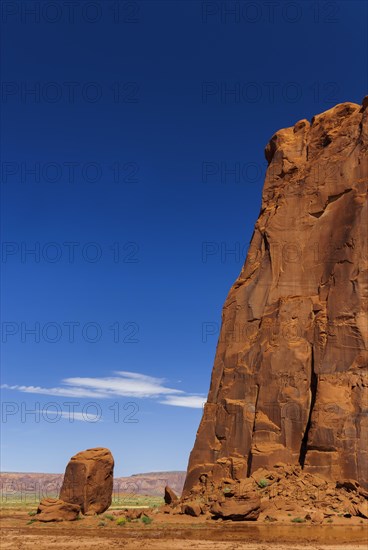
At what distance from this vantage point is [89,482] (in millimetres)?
38719

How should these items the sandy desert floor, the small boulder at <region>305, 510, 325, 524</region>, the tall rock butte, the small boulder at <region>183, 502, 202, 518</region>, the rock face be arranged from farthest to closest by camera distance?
1. the rock face
2. the tall rock butte
3. the small boulder at <region>183, 502, 202, 518</region>
4. the small boulder at <region>305, 510, 325, 524</region>
5. the sandy desert floor

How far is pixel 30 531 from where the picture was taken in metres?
28.6

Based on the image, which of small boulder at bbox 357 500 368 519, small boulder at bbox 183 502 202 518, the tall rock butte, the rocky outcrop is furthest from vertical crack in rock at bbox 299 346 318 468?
small boulder at bbox 183 502 202 518

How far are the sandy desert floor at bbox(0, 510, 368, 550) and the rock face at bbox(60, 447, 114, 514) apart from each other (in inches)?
240

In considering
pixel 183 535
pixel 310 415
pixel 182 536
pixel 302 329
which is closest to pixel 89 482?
pixel 183 535

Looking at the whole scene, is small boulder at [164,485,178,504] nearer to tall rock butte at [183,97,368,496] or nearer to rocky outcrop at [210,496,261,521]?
tall rock butte at [183,97,368,496]

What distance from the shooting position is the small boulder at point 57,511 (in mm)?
33084

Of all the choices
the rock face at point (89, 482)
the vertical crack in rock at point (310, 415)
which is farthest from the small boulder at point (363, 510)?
the rock face at point (89, 482)

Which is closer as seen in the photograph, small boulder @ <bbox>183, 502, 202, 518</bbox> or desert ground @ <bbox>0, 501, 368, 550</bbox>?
desert ground @ <bbox>0, 501, 368, 550</bbox>

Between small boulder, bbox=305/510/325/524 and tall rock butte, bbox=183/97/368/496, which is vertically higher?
tall rock butte, bbox=183/97/368/496

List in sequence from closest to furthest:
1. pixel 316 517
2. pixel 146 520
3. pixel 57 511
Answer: pixel 316 517 → pixel 146 520 → pixel 57 511

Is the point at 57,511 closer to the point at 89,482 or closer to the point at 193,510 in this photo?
the point at 89,482

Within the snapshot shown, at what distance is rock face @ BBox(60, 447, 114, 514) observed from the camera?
3809 centimetres

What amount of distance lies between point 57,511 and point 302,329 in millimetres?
19400
